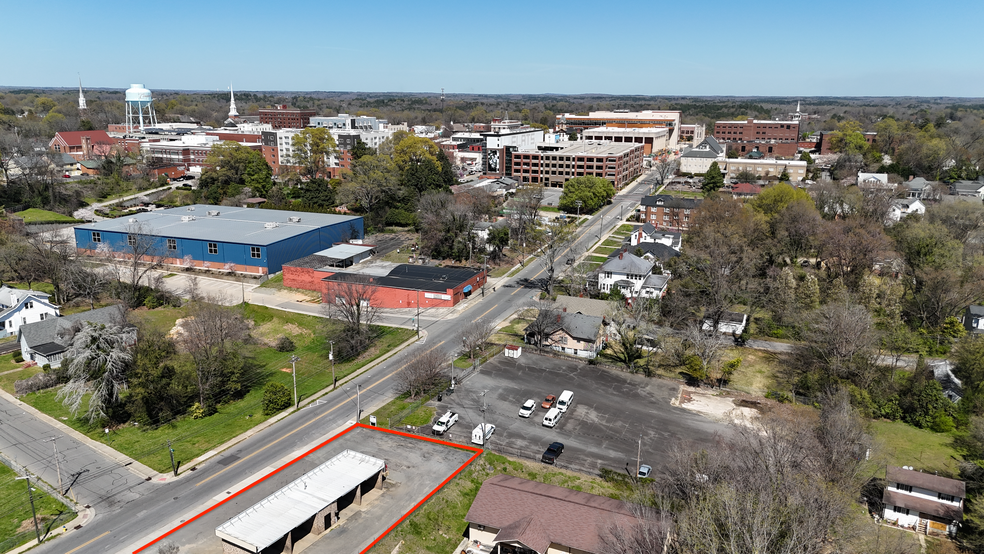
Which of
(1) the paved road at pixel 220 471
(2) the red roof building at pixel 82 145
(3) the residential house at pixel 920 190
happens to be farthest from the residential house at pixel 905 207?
(2) the red roof building at pixel 82 145

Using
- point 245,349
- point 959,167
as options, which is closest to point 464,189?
point 245,349

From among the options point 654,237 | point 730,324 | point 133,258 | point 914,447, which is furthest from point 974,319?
point 133,258

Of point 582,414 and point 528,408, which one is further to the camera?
point 582,414

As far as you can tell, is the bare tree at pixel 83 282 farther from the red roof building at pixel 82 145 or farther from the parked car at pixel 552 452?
the red roof building at pixel 82 145

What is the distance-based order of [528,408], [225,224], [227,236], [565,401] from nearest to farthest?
[528,408] → [565,401] → [227,236] → [225,224]

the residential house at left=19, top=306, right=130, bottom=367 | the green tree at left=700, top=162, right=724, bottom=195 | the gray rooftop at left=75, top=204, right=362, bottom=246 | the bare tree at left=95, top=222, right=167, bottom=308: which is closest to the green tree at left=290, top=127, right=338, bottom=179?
the gray rooftop at left=75, top=204, right=362, bottom=246

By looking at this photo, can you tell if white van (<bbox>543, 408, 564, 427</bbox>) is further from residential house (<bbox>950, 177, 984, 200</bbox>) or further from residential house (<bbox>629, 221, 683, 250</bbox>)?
residential house (<bbox>950, 177, 984, 200</bbox>)

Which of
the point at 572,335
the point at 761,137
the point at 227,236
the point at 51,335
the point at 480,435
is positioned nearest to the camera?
the point at 480,435

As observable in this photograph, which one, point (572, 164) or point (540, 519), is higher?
point (572, 164)

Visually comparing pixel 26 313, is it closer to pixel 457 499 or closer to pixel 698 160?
pixel 457 499
